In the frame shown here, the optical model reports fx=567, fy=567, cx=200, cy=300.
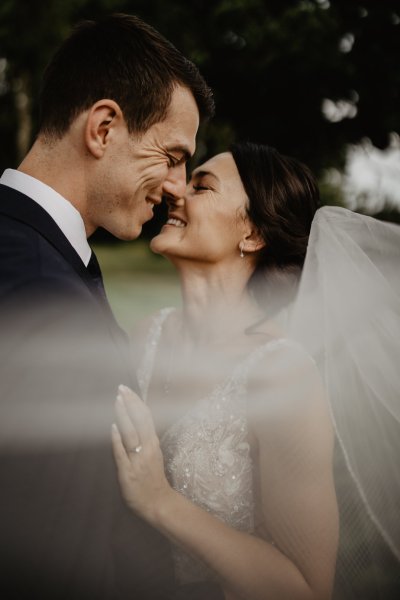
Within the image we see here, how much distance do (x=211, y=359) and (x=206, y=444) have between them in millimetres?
493

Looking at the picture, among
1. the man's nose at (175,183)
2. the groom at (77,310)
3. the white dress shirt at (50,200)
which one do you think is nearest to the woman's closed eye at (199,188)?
the man's nose at (175,183)

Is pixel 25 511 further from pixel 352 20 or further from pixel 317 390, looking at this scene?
pixel 352 20

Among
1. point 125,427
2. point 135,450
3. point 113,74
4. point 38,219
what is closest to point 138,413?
point 125,427

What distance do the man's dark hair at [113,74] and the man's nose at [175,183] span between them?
0.46 metres

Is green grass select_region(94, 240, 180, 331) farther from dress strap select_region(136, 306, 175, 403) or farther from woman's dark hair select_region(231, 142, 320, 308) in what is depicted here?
woman's dark hair select_region(231, 142, 320, 308)

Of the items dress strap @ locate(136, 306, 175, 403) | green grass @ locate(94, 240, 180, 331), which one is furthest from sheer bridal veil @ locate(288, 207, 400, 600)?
green grass @ locate(94, 240, 180, 331)

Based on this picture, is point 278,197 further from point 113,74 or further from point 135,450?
point 135,450

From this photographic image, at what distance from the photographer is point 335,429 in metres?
2.38

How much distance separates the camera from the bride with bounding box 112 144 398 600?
2.18m

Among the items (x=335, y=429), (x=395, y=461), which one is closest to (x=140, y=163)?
(x=335, y=429)

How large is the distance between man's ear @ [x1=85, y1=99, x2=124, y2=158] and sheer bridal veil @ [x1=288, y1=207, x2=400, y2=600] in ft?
3.62

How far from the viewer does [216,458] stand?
2.56 metres

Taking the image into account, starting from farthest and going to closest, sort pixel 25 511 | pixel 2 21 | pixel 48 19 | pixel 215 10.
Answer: pixel 48 19 < pixel 2 21 < pixel 215 10 < pixel 25 511

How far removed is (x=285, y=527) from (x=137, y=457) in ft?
2.31
